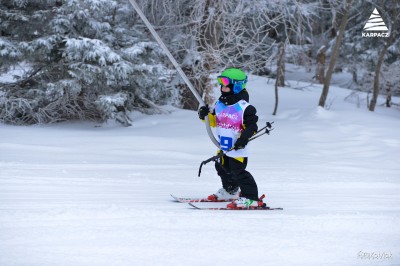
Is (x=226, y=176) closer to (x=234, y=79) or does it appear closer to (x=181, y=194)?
(x=181, y=194)

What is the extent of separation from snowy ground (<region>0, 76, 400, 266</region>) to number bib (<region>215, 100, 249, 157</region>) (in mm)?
788

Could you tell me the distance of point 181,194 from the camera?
23.3ft

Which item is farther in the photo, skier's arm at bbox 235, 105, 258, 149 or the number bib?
the number bib

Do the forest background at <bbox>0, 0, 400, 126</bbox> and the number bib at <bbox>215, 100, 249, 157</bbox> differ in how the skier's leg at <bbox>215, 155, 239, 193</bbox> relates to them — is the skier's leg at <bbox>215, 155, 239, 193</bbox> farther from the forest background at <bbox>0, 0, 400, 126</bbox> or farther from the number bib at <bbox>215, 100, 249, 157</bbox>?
the forest background at <bbox>0, 0, 400, 126</bbox>

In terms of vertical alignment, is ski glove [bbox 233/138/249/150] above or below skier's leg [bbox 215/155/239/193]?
above

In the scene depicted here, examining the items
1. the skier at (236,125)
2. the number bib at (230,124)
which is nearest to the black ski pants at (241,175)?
the skier at (236,125)

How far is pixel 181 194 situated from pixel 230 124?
1347mm

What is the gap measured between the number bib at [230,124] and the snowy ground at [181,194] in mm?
788

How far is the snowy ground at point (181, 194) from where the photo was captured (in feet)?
14.2

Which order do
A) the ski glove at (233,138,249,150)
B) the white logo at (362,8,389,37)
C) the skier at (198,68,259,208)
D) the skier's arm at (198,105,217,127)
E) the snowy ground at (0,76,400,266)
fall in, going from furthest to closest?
the white logo at (362,8,389,37) < the skier's arm at (198,105,217,127) < the skier at (198,68,259,208) < the ski glove at (233,138,249,150) < the snowy ground at (0,76,400,266)

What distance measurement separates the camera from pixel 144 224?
5000mm

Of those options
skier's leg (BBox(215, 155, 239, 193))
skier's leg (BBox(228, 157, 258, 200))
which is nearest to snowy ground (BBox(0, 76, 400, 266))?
skier's leg (BBox(228, 157, 258, 200))

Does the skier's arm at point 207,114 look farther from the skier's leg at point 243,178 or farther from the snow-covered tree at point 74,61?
the snow-covered tree at point 74,61

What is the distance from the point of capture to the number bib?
623cm
